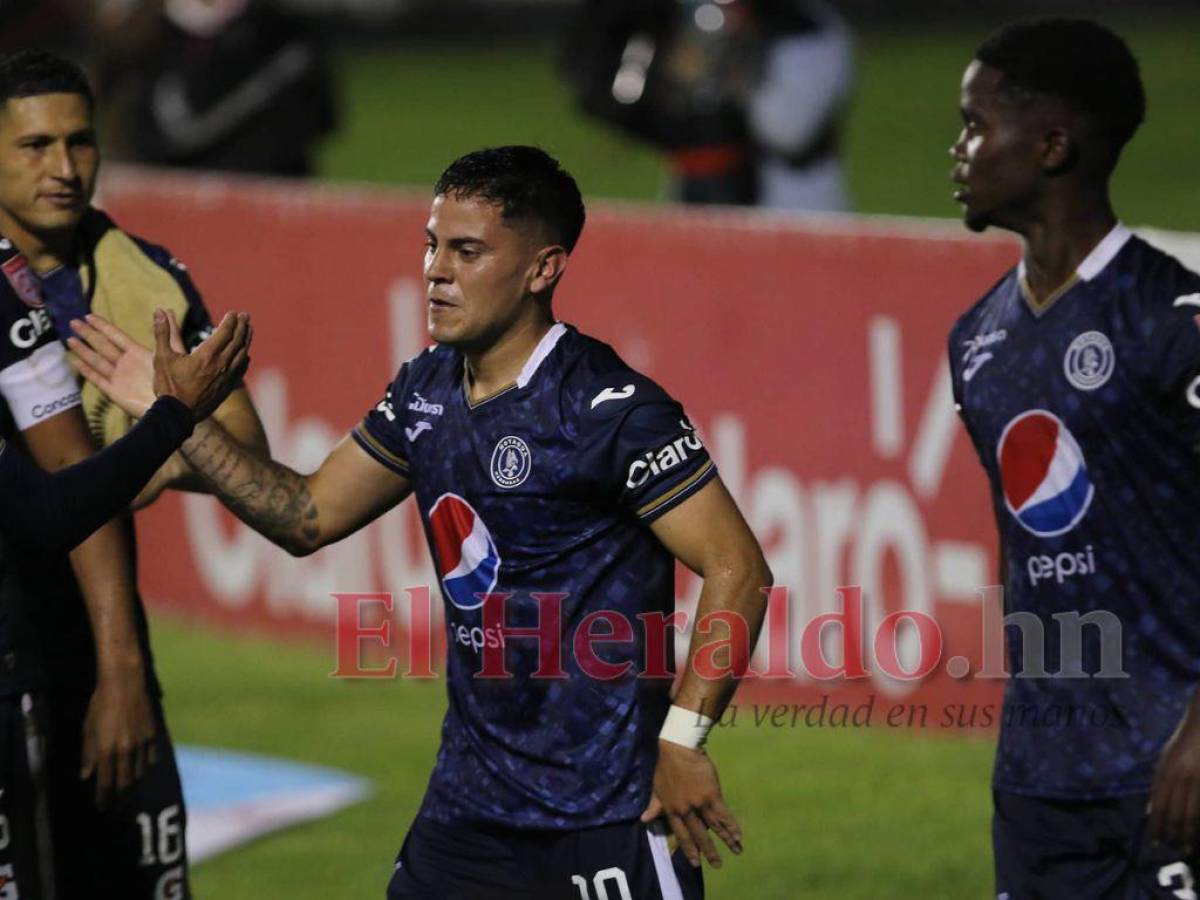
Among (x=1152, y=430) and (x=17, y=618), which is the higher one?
(x=1152, y=430)

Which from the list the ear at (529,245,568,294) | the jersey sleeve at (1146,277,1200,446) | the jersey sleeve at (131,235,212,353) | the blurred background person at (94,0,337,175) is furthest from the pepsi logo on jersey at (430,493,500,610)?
the blurred background person at (94,0,337,175)

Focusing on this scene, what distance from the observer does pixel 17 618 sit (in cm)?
528

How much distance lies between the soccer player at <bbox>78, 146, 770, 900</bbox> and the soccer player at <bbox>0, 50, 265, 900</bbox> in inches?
32.3

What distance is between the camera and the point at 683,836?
195 inches

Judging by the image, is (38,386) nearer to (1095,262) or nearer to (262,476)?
(262,476)

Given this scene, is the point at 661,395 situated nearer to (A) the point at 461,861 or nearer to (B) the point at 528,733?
(B) the point at 528,733

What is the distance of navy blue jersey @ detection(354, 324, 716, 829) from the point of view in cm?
507

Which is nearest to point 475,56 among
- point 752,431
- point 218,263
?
point 218,263

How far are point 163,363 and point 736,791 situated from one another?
4.19 meters

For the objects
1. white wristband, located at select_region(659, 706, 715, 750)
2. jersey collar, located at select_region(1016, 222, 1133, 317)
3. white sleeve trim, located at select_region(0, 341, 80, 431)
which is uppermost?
jersey collar, located at select_region(1016, 222, 1133, 317)

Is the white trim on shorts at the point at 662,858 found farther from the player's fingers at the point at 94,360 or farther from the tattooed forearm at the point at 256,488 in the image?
the player's fingers at the point at 94,360

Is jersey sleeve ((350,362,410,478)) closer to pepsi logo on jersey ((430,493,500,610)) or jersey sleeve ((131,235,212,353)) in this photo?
pepsi logo on jersey ((430,493,500,610))

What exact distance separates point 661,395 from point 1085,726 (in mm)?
1139

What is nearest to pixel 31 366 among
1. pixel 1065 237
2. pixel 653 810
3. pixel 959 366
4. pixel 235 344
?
pixel 235 344
